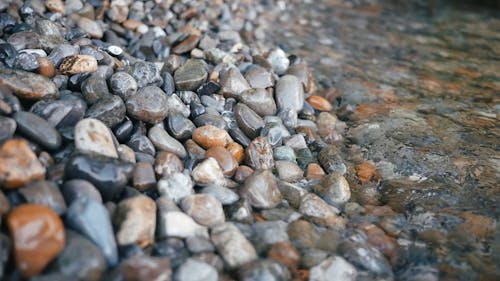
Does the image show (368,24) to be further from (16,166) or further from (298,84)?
(16,166)

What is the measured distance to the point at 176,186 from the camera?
6.77 feet

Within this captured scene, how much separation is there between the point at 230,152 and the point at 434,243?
113cm

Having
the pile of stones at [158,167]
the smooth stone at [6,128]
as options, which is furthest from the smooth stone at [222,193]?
the smooth stone at [6,128]

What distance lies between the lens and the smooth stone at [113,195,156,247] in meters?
1.72

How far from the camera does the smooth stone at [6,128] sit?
6.06 feet

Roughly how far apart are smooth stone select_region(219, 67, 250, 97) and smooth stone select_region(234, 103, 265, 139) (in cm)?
20

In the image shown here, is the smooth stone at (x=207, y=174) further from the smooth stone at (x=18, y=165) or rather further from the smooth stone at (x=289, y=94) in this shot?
the smooth stone at (x=289, y=94)

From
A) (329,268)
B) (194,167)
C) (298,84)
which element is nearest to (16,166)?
(194,167)

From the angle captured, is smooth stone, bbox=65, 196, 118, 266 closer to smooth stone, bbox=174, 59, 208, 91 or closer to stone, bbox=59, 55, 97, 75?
stone, bbox=59, 55, 97, 75

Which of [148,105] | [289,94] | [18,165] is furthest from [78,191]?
[289,94]

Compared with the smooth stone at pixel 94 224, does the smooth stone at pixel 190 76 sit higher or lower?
higher

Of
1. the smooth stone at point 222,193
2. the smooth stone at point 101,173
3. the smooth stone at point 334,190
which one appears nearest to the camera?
the smooth stone at point 101,173

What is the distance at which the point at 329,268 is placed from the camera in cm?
180

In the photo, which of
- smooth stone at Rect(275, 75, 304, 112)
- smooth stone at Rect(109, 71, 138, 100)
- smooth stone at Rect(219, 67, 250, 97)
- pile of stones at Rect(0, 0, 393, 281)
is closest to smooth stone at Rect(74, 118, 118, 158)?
pile of stones at Rect(0, 0, 393, 281)
